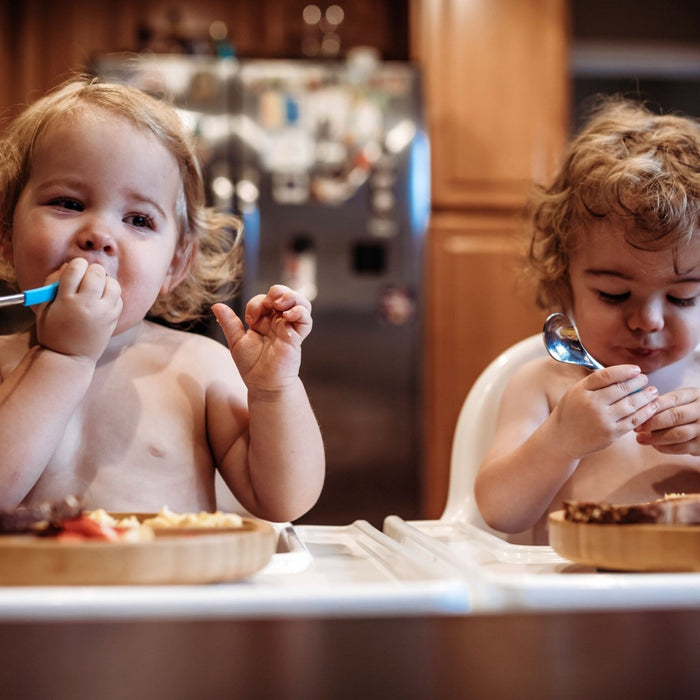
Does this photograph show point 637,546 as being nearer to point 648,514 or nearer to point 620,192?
point 648,514

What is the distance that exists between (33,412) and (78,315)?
9 cm

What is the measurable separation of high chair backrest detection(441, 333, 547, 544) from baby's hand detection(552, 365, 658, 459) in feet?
0.79

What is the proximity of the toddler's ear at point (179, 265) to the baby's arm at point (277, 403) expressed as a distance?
224 millimetres

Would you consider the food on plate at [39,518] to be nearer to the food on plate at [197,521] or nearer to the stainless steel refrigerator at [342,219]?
the food on plate at [197,521]

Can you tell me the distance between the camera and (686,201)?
3.16ft

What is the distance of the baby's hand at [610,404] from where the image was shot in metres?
0.81

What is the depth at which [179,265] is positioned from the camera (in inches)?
41.4

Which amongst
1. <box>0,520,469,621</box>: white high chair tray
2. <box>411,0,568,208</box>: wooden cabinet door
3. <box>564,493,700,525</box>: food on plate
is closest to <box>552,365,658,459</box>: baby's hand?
<box>564,493,700,525</box>: food on plate

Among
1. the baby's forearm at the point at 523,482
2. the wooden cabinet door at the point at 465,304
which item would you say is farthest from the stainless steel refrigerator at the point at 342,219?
the baby's forearm at the point at 523,482

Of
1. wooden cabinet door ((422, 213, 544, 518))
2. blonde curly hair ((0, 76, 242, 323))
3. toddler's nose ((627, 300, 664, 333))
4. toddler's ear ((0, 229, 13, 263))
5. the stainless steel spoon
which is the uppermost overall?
blonde curly hair ((0, 76, 242, 323))

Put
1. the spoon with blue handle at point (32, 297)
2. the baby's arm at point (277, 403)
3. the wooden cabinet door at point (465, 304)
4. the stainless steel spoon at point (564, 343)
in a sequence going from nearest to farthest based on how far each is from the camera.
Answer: the spoon with blue handle at point (32, 297), the baby's arm at point (277, 403), the stainless steel spoon at point (564, 343), the wooden cabinet door at point (465, 304)

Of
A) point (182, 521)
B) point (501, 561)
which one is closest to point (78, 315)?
point (182, 521)

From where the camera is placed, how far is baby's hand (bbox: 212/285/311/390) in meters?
0.79

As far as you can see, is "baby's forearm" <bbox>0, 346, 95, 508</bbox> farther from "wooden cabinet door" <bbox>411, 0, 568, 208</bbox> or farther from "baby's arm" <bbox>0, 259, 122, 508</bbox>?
"wooden cabinet door" <bbox>411, 0, 568, 208</bbox>
